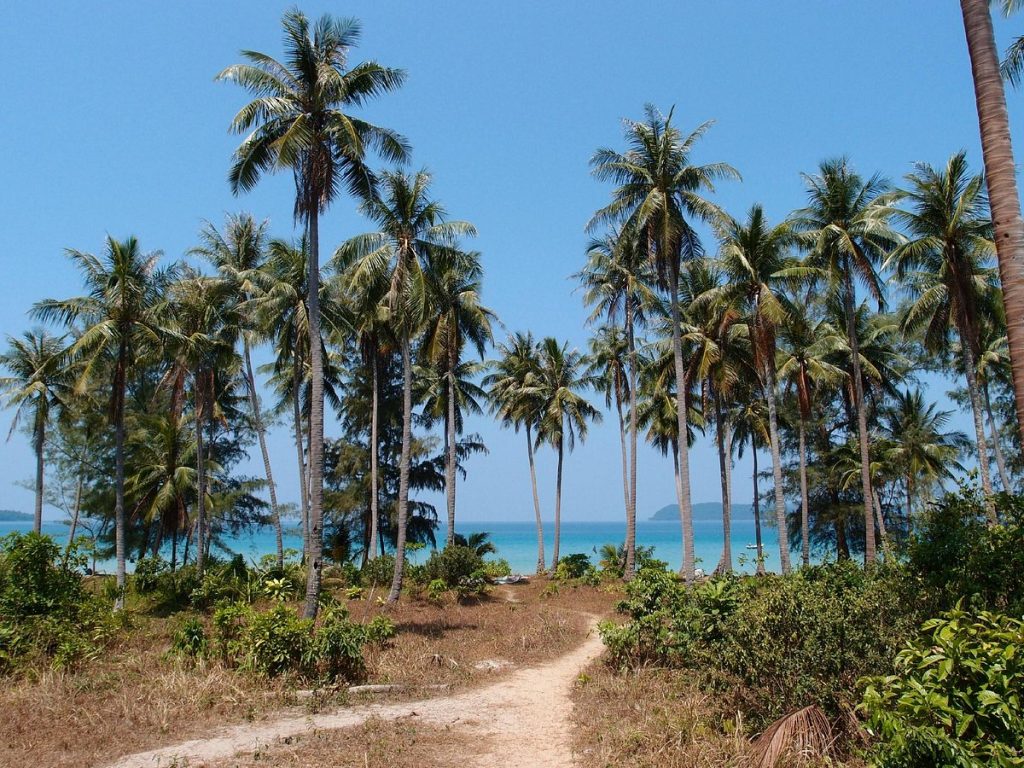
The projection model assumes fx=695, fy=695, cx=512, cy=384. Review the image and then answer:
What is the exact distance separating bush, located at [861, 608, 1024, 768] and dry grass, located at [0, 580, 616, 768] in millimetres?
5749

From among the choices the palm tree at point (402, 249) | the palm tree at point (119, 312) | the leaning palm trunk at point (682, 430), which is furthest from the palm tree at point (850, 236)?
the palm tree at point (119, 312)

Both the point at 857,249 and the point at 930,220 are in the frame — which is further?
the point at 857,249

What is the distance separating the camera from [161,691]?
10461 millimetres

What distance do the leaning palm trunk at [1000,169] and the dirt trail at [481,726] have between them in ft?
22.3

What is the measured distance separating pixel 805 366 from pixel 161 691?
1083 inches

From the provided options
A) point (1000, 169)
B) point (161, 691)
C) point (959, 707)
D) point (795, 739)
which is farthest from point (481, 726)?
point (1000, 169)

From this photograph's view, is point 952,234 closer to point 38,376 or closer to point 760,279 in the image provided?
point 760,279

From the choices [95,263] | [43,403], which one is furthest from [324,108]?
[43,403]

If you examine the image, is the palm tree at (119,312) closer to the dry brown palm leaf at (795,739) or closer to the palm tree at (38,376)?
the palm tree at (38,376)

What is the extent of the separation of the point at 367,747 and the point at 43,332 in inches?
1158

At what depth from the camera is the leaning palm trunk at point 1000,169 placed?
6.62m

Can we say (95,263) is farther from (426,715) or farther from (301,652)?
(426,715)

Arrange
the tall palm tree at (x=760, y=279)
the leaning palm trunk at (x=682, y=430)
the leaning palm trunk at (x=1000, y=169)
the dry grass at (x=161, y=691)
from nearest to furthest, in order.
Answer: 1. the leaning palm trunk at (x=1000, y=169)
2. the dry grass at (x=161, y=691)
3. the leaning palm trunk at (x=682, y=430)
4. the tall palm tree at (x=760, y=279)

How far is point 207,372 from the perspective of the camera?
26641mm
